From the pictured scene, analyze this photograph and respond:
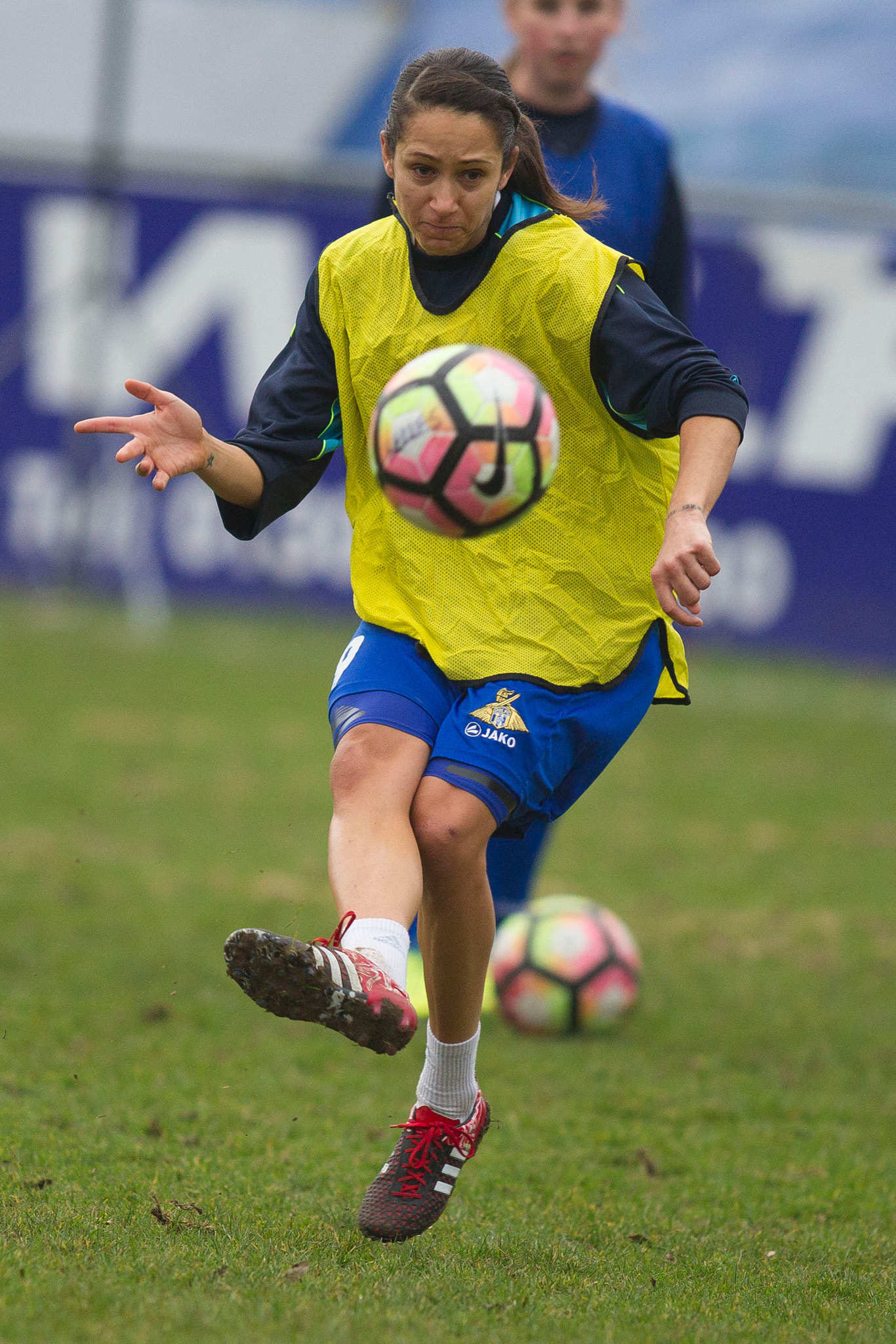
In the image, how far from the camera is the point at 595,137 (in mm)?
4480

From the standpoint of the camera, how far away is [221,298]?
13.4m

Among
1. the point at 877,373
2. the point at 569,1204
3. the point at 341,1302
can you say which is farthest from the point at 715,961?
the point at 877,373

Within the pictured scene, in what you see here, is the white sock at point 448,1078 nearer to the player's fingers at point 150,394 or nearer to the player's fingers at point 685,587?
the player's fingers at point 685,587

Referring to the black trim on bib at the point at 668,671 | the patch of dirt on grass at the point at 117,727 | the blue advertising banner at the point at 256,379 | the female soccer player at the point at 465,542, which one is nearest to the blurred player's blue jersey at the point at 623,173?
the female soccer player at the point at 465,542

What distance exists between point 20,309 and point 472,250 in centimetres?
1112

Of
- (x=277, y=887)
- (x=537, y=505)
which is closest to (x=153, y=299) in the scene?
(x=277, y=887)

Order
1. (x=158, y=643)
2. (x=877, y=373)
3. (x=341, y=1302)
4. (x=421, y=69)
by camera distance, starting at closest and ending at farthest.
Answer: (x=341, y=1302), (x=421, y=69), (x=158, y=643), (x=877, y=373)

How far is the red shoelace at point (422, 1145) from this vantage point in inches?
130

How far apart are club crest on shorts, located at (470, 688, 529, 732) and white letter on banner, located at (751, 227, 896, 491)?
10.3m

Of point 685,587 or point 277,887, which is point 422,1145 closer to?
point 685,587

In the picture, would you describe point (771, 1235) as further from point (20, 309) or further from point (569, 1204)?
point (20, 309)

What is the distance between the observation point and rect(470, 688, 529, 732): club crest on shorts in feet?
10.7

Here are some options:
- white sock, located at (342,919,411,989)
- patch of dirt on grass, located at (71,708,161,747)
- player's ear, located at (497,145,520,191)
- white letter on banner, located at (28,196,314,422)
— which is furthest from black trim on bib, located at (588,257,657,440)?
white letter on banner, located at (28,196,314,422)

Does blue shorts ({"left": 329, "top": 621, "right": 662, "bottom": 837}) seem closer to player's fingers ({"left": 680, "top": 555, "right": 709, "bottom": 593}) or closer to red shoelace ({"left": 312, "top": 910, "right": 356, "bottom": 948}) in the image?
red shoelace ({"left": 312, "top": 910, "right": 356, "bottom": 948})
